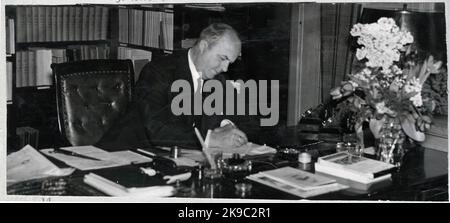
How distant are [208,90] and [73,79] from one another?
0.58 meters

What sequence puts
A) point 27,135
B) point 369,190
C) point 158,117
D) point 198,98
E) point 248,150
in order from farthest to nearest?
point 27,135 → point 198,98 → point 158,117 → point 248,150 → point 369,190

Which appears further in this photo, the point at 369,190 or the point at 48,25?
the point at 48,25

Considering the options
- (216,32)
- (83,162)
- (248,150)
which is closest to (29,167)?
(83,162)

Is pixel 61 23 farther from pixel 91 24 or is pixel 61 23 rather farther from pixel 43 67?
pixel 43 67

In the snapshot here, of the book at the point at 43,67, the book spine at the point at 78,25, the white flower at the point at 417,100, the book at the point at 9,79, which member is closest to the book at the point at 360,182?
the white flower at the point at 417,100

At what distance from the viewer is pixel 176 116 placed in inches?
93.2

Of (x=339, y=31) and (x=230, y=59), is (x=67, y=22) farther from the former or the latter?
(x=339, y=31)

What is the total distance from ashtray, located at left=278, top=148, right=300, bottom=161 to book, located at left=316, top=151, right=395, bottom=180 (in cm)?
14

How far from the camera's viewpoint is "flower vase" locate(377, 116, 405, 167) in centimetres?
195

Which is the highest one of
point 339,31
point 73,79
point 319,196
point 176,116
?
point 339,31

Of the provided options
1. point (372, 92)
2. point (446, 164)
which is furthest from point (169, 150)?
point (446, 164)

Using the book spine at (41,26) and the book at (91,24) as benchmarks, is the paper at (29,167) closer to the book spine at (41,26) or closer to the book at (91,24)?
the book spine at (41,26)

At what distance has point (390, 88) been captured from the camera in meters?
1.91

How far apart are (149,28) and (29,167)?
1626 mm
